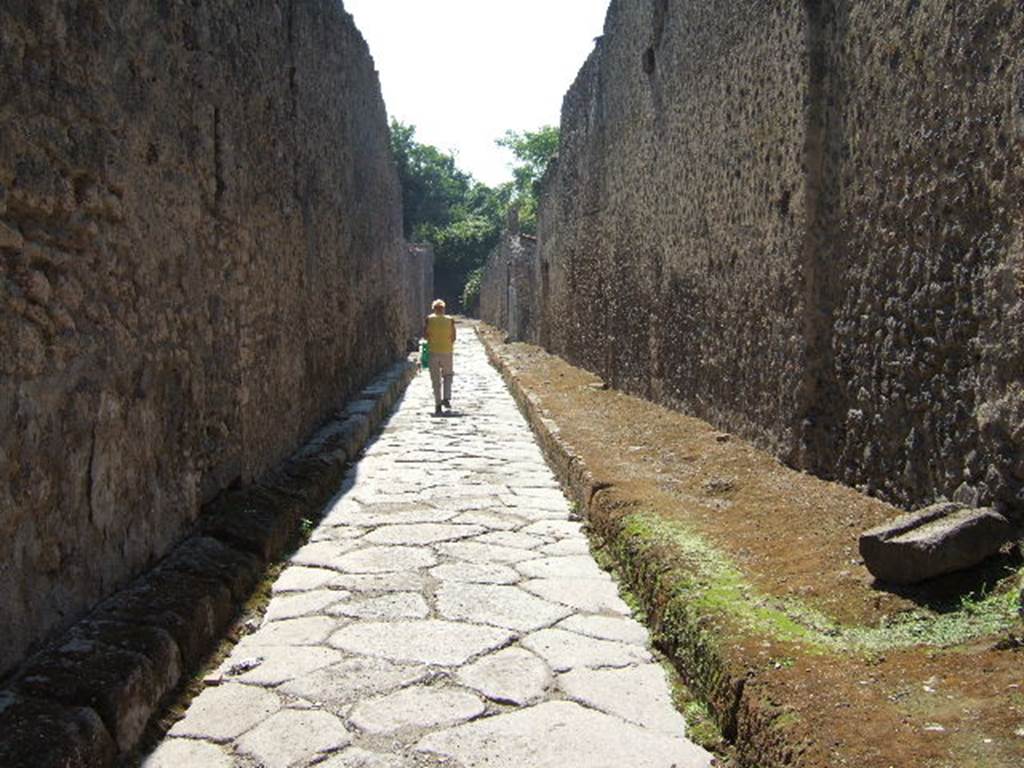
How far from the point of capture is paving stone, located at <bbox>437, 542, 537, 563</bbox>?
4.49 metres

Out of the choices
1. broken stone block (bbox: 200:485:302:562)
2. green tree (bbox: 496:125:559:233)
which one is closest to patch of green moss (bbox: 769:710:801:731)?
broken stone block (bbox: 200:485:302:562)

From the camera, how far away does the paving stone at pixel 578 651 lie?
10.6 feet

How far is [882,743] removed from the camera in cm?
204

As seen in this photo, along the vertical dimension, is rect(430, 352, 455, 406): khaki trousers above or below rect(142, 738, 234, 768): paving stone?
above

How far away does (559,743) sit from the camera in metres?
2.62

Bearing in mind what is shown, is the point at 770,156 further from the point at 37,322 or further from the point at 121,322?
the point at 37,322

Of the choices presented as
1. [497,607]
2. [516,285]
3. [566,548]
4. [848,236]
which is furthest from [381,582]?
[516,285]

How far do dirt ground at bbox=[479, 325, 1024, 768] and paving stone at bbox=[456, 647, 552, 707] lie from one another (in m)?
0.56

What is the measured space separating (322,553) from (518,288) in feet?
64.3

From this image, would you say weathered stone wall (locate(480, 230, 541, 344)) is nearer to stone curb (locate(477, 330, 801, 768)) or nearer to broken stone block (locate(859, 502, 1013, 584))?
stone curb (locate(477, 330, 801, 768))

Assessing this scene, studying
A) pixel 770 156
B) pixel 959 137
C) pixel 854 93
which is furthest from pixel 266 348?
pixel 959 137

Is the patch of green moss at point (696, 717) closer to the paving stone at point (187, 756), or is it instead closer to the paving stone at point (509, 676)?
the paving stone at point (509, 676)

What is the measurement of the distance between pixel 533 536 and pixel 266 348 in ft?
6.03

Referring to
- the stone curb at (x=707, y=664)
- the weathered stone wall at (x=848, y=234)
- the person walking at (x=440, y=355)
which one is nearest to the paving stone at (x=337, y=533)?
the stone curb at (x=707, y=664)
